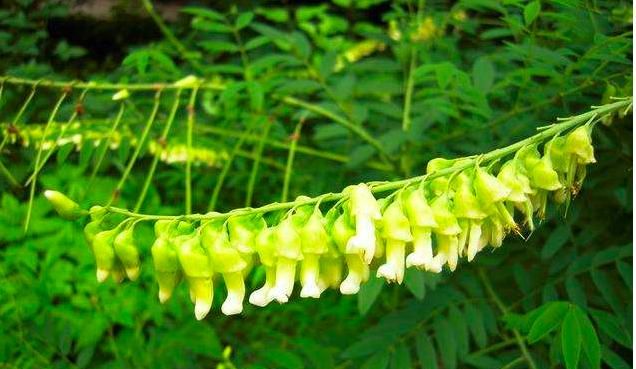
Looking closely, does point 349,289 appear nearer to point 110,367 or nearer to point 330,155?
point 110,367

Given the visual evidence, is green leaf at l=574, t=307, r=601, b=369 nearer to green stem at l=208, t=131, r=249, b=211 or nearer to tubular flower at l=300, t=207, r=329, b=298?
tubular flower at l=300, t=207, r=329, b=298

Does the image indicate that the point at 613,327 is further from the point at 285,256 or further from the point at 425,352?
the point at 285,256

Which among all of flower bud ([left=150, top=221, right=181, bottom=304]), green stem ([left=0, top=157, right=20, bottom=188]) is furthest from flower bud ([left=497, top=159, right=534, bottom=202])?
green stem ([left=0, top=157, right=20, bottom=188])

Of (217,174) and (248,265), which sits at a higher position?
(248,265)

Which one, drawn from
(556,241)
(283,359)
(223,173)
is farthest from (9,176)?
(556,241)

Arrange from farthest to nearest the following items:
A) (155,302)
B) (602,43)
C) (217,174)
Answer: (217,174)
(155,302)
(602,43)

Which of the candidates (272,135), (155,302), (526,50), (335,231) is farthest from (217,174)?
(335,231)

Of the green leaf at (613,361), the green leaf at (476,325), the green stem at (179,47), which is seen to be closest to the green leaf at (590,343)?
the green leaf at (613,361)
